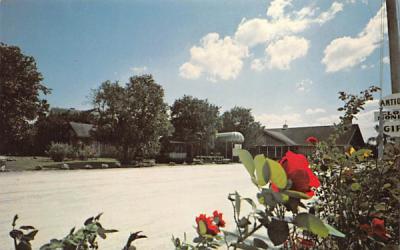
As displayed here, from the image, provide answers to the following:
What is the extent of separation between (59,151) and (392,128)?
13675mm

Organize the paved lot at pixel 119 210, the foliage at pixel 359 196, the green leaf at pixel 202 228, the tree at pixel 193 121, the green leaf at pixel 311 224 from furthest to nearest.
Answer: the tree at pixel 193 121
the paved lot at pixel 119 210
the foliage at pixel 359 196
the green leaf at pixel 202 228
the green leaf at pixel 311 224

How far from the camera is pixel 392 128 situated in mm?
1632

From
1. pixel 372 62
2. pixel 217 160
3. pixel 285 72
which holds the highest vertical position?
pixel 372 62

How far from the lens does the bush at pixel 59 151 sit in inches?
485

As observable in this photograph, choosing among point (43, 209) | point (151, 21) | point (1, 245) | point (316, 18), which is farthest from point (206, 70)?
point (43, 209)

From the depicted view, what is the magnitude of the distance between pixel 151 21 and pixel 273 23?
527 millimetres

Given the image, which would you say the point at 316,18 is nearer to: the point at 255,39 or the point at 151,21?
the point at 255,39

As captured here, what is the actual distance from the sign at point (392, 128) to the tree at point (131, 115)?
1362 centimetres

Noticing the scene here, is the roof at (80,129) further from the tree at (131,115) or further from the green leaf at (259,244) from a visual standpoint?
the green leaf at (259,244)

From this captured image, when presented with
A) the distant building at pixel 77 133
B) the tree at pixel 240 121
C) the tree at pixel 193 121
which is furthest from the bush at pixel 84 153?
the tree at pixel 240 121

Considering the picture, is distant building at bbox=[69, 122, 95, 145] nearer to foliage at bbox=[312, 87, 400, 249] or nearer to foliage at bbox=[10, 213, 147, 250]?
foliage at bbox=[312, 87, 400, 249]

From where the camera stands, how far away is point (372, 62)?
173 centimetres

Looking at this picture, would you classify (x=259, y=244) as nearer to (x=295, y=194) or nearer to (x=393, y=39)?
(x=295, y=194)

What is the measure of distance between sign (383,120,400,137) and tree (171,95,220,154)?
65.2ft
